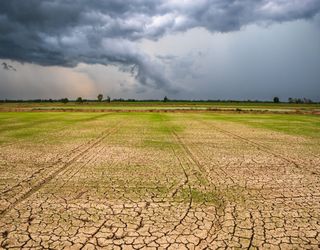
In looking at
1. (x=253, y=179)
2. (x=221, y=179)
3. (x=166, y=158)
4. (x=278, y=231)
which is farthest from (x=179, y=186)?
(x=166, y=158)

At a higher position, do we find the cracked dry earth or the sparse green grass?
the cracked dry earth

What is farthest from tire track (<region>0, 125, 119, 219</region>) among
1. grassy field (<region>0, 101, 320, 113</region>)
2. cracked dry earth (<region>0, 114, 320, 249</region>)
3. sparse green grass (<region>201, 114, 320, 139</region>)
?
grassy field (<region>0, 101, 320, 113</region>)

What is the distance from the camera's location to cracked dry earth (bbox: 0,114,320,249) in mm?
4375

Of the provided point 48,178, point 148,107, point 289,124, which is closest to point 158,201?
point 48,178

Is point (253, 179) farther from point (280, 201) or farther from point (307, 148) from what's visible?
point (307, 148)

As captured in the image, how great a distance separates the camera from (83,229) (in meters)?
4.63

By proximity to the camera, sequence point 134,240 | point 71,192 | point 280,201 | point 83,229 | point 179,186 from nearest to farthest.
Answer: point 134,240
point 83,229
point 280,201
point 71,192
point 179,186

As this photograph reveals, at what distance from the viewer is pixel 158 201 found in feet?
19.7

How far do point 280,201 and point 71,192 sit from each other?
4.74 meters

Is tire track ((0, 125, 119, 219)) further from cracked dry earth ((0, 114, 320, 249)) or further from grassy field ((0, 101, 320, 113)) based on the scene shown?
grassy field ((0, 101, 320, 113))

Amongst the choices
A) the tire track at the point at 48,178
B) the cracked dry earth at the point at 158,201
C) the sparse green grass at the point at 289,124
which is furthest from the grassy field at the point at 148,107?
the cracked dry earth at the point at 158,201

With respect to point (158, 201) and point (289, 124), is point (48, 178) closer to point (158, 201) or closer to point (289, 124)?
point (158, 201)

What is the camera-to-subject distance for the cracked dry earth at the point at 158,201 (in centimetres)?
438

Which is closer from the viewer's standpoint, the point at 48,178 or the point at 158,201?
the point at 158,201
